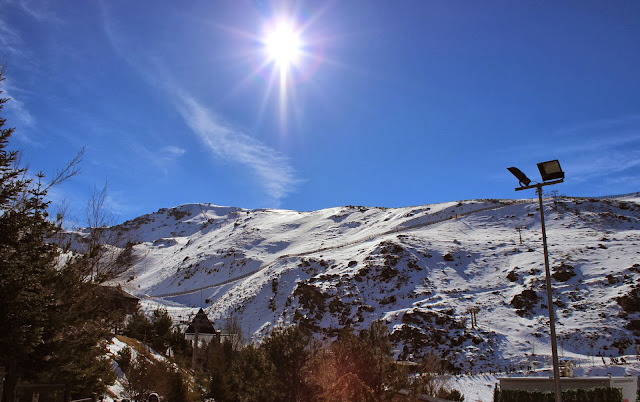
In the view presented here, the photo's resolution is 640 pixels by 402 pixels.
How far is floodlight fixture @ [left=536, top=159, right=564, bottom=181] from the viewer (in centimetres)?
1341

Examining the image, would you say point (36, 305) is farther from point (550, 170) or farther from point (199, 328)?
point (199, 328)

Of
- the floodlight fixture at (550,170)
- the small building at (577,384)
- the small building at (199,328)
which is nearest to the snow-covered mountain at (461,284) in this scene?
the small building at (199,328)

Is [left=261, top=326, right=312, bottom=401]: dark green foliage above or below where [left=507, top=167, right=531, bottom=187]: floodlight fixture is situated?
below

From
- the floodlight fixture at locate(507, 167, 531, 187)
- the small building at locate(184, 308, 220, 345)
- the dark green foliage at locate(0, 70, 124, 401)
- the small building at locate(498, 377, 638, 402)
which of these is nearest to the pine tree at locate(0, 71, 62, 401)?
the dark green foliage at locate(0, 70, 124, 401)

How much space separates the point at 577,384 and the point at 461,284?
46.0m

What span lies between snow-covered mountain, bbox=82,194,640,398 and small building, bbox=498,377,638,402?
23.0 metres

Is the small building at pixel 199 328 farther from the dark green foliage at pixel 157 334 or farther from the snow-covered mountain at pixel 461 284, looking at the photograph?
the dark green foliage at pixel 157 334

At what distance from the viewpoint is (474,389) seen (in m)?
38.4

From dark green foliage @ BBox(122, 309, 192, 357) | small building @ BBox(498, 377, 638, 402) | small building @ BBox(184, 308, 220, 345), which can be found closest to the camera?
small building @ BBox(498, 377, 638, 402)

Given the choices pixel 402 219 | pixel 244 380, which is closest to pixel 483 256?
pixel 402 219

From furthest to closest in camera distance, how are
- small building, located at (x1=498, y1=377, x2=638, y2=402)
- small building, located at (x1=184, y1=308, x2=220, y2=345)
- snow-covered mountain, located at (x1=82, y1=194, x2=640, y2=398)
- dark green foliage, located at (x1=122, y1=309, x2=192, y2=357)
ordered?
snow-covered mountain, located at (x1=82, y1=194, x2=640, y2=398) < dark green foliage, located at (x1=122, y1=309, x2=192, y2=357) < small building, located at (x1=184, y1=308, x2=220, y2=345) < small building, located at (x1=498, y1=377, x2=638, y2=402)

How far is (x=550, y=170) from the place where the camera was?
1355 cm

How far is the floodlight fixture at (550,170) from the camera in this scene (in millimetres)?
13406

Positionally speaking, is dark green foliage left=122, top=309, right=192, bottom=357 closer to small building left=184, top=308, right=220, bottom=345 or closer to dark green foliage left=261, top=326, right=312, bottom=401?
small building left=184, top=308, right=220, bottom=345
